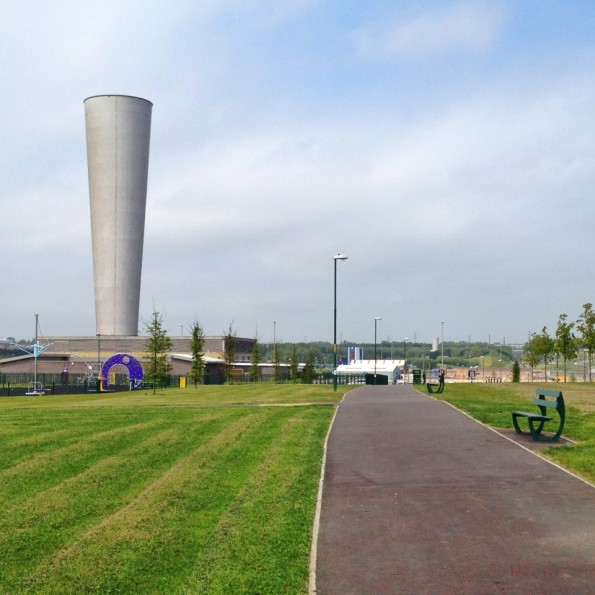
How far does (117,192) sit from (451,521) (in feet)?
287

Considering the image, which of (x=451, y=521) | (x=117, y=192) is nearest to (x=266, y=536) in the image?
(x=451, y=521)

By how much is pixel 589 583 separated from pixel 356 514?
327cm

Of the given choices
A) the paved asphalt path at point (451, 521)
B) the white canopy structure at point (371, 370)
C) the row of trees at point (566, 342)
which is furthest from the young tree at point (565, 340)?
the paved asphalt path at point (451, 521)

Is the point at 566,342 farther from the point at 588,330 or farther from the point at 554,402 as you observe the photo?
the point at 554,402

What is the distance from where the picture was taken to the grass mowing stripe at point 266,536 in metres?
6.75

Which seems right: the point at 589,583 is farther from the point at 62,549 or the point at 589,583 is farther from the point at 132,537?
the point at 62,549

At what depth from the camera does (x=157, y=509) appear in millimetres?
9570

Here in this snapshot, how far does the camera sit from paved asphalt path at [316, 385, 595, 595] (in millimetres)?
6804

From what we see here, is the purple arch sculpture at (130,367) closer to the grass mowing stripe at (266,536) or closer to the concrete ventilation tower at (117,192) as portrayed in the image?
the concrete ventilation tower at (117,192)

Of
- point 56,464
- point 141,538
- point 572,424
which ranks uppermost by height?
point 572,424

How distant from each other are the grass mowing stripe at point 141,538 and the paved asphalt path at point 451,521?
1.61 meters

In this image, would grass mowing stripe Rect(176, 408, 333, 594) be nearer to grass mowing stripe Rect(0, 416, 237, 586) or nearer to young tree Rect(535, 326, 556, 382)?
grass mowing stripe Rect(0, 416, 237, 586)

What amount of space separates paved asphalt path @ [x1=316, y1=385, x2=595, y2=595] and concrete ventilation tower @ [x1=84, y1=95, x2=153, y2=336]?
3194 inches

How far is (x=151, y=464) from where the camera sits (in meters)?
13.0
